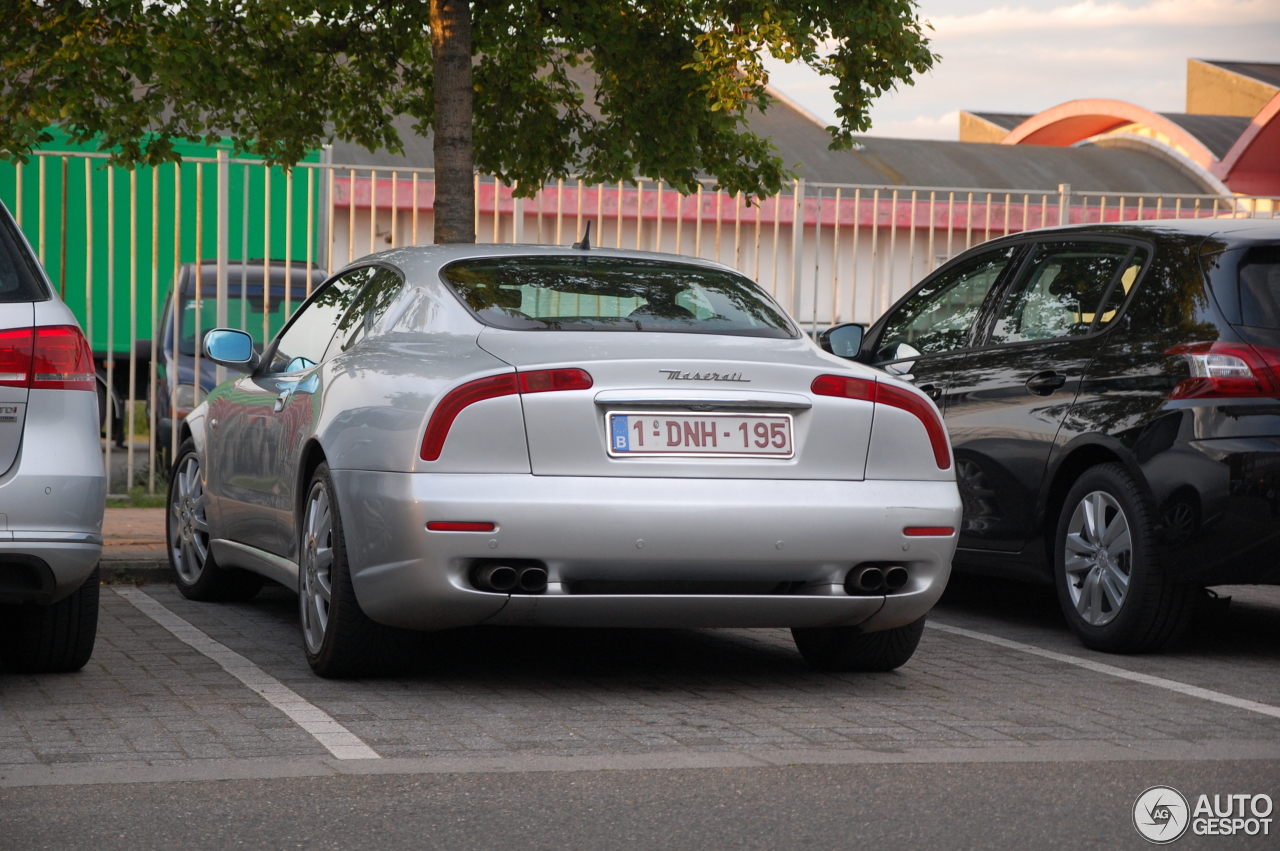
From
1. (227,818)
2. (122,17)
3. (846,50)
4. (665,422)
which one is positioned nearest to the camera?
(227,818)

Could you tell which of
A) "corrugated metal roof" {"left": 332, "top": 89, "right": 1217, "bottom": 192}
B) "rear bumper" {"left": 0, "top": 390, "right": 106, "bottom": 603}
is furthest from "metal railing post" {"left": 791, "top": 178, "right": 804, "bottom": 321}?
"corrugated metal roof" {"left": 332, "top": 89, "right": 1217, "bottom": 192}

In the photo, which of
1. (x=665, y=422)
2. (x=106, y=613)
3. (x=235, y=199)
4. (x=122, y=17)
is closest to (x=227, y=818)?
(x=665, y=422)

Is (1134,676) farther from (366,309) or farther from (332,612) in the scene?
(366,309)

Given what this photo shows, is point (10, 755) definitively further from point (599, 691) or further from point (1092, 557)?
point (1092, 557)

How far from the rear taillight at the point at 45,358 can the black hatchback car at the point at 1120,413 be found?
10.2 feet

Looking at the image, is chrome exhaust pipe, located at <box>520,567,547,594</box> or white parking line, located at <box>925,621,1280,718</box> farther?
white parking line, located at <box>925,621,1280,718</box>

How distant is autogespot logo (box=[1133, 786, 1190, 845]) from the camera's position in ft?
12.5

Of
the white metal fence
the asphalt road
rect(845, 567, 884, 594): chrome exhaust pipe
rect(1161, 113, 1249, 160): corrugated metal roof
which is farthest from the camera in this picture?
rect(1161, 113, 1249, 160): corrugated metal roof

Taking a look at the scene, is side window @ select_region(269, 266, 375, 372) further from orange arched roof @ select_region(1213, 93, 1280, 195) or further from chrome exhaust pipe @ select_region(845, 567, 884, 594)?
orange arched roof @ select_region(1213, 93, 1280, 195)

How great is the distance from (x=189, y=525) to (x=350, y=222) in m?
4.61

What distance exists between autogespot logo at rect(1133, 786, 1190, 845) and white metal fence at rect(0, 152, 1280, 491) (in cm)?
759

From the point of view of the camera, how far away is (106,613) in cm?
705

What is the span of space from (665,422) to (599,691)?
38.9 inches

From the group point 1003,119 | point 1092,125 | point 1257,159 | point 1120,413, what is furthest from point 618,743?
point 1003,119
